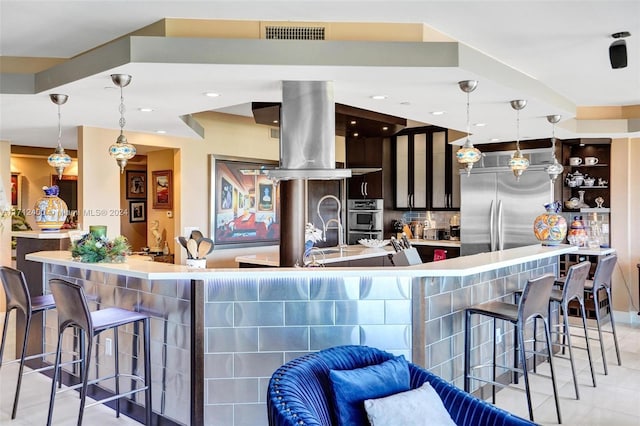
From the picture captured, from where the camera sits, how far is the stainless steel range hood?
3.59 meters

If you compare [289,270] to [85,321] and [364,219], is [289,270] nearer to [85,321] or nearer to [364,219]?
[85,321]

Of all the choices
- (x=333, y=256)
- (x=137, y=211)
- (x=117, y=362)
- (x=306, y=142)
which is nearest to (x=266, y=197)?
(x=137, y=211)

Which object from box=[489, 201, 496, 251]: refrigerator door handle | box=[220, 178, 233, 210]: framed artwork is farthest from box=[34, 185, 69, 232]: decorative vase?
box=[489, 201, 496, 251]: refrigerator door handle

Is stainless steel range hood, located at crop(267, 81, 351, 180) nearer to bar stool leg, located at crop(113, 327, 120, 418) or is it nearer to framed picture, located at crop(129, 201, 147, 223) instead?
bar stool leg, located at crop(113, 327, 120, 418)

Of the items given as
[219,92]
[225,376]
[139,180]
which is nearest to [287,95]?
[219,92]

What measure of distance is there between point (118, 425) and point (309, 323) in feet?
5.01

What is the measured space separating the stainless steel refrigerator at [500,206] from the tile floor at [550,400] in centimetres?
226

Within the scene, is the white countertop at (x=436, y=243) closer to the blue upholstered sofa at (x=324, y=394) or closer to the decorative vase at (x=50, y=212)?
the decorative vase at (x=50, y=212)

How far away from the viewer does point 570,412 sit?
3561 mm

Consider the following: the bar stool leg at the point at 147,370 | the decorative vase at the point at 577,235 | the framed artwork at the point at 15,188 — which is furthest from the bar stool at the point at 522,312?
the framed artwork at the point at 15,188

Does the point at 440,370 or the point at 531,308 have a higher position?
the point at 531,308

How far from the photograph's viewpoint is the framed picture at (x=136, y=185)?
8.02m

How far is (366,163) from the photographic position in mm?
8016

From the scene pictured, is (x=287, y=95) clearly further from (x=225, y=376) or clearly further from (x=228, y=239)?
(x=228, y=239)
